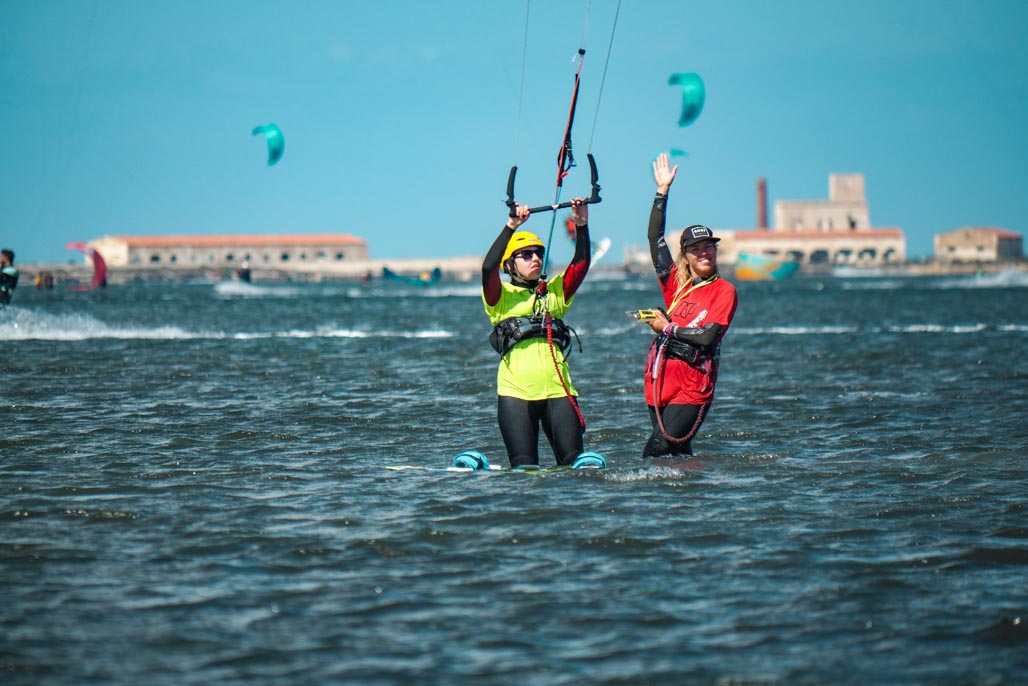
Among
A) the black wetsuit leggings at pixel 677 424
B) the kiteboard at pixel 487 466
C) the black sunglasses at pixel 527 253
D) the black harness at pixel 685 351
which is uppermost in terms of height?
the black sunglasses at pixel 527 253

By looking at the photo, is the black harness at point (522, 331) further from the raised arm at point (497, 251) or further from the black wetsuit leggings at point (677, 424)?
the black wetsuit leggings at point (677, 424)

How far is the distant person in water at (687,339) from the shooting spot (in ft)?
28.3

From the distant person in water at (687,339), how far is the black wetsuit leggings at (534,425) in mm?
585

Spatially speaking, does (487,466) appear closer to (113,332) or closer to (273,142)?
(113,332)

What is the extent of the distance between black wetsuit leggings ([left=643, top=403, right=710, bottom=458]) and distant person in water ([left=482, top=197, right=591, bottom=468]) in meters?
0.59

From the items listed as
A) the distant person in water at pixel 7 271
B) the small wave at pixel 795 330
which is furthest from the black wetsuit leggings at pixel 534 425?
the small wave at pixel 795 330

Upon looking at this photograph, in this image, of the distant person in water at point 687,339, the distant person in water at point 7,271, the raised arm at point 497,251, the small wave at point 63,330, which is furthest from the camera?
the small wave at point 63,330

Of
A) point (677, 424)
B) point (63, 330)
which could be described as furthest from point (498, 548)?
point (63, 330)

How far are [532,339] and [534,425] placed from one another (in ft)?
2.15

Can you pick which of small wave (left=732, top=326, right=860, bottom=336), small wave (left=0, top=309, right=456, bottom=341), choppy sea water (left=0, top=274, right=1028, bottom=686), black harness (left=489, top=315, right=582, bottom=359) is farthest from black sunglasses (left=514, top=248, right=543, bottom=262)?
small wave (left=732, top=326, right=860, bottom=336)

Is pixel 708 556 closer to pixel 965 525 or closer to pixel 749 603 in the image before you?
pixel 749 603

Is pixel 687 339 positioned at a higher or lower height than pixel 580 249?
lower

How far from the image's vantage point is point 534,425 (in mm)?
8930

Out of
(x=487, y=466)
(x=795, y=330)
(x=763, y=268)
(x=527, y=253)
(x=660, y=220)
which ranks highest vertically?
(x=763, y=268)
